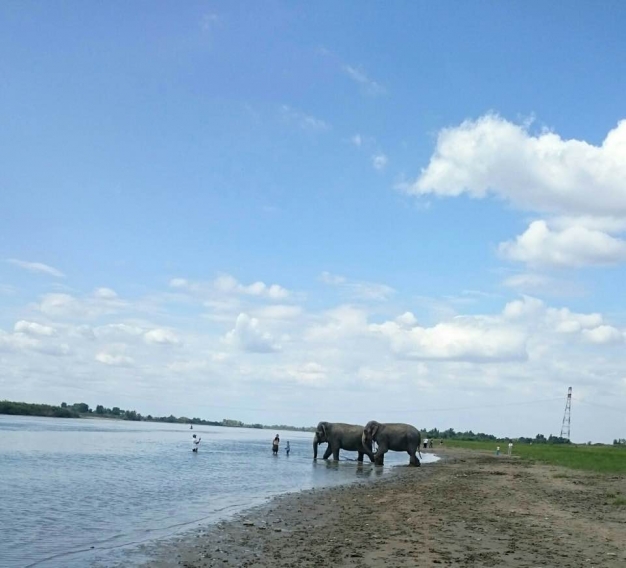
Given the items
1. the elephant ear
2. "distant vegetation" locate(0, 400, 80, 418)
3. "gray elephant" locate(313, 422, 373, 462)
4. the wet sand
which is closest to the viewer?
the wet sand

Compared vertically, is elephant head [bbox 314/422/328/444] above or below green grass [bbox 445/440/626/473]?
above

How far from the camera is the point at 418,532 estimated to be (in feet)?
55.1

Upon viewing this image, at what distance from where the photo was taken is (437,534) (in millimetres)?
16453

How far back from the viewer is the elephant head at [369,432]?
51906mm

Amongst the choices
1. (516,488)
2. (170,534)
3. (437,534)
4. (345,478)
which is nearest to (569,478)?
(516,488)

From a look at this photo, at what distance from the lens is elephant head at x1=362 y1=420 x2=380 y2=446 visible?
51906mm

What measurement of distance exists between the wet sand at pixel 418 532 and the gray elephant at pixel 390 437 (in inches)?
930

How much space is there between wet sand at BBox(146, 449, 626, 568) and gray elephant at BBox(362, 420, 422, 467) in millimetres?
23631

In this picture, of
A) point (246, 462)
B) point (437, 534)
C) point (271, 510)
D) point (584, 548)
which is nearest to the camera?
point (584, 548)

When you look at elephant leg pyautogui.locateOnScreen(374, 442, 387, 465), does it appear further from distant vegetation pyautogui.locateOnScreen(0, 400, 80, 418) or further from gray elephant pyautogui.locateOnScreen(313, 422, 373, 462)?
distant vegetation pyautogui.locateOnScreen(0, 400, 80, 418)

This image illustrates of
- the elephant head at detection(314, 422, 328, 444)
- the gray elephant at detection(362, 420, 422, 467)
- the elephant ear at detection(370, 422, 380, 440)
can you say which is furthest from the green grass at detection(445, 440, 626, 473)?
the elephant head at detection(314, 422, 328, 444)

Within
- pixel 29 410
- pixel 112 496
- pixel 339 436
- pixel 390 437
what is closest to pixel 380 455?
pixel 390 437

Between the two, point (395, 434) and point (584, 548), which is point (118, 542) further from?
point (395, 434)

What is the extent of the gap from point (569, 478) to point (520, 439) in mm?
158414
